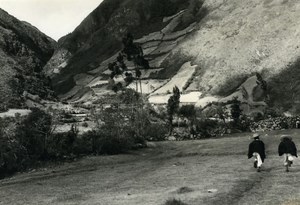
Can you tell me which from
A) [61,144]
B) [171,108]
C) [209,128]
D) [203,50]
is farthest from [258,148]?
[203,50]

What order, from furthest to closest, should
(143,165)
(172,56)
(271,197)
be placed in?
(172,56), (143,165), (271,197)

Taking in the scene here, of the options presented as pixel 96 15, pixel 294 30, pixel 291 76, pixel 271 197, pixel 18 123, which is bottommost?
pixel 271 197

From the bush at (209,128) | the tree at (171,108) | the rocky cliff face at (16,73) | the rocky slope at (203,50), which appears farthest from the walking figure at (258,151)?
the rocky slope at (203,50)

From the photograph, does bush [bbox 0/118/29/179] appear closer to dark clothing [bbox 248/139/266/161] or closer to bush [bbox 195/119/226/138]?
dark clothing [bbox 248/139/266/161]

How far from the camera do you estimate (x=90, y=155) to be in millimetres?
49281

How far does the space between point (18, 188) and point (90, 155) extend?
1794 cm

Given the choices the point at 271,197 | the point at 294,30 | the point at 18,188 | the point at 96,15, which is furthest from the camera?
the point at 96,15

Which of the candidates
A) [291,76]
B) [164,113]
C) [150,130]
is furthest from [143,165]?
[291,76]

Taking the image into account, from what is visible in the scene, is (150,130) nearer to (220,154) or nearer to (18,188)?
(220,154)

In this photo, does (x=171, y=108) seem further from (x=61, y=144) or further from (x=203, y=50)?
(x=203, y=50)

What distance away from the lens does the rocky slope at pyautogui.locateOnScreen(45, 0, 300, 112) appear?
335 ft

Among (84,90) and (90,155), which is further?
(84,90)

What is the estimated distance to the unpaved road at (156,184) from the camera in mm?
21234

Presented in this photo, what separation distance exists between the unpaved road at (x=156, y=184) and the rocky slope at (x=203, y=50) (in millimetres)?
56612
